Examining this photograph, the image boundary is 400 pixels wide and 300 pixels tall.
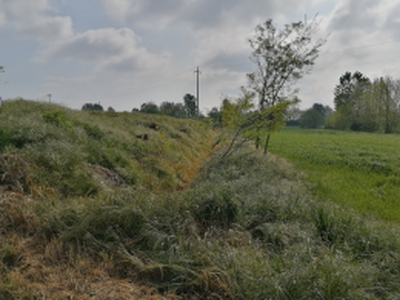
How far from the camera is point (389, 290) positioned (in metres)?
2.83

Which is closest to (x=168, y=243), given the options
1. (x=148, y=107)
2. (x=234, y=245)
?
(x=234, y=245)

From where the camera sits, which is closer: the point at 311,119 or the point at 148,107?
the point at 148,107

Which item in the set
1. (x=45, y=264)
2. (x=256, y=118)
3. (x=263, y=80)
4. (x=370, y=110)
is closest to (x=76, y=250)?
(x=45, y=264)

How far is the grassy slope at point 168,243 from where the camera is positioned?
8.23ft

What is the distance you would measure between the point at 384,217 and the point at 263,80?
396 inches

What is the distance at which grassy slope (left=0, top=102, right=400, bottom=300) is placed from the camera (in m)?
2.51

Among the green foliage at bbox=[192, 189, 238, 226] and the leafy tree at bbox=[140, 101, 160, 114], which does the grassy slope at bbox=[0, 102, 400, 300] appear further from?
the leafy tree at bbox=[140, 101, 160, 114]

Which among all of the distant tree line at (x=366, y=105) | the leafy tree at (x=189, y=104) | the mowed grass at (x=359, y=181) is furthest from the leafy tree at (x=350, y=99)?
the mowed grass at (x=359, y=181)

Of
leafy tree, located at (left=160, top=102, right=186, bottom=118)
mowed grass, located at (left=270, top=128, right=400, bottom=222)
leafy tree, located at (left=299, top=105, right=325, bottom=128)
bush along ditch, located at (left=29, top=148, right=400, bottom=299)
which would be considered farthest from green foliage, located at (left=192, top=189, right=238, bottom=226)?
leafy tree, located at (left=299, top=105, right=325, bottom=128)

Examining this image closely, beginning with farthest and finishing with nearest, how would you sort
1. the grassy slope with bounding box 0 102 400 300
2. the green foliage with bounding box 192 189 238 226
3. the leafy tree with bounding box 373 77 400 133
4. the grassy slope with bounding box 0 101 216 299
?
the leafy tree with bounding box 373 77 400 133 < the green foliage with bounding box 192 189 238 226 < the grassy slope with bounding box 0 101 216 299 < the grassy slope with bounding box 0 102 400 300

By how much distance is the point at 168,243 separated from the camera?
3236 millimetres

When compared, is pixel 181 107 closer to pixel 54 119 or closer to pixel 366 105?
pixel 366 105

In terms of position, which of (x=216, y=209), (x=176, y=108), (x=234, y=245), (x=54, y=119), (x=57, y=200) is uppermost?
(x=176, y=108)

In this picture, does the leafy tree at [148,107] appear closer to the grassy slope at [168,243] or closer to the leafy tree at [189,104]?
the leafy tree at [189,104]
